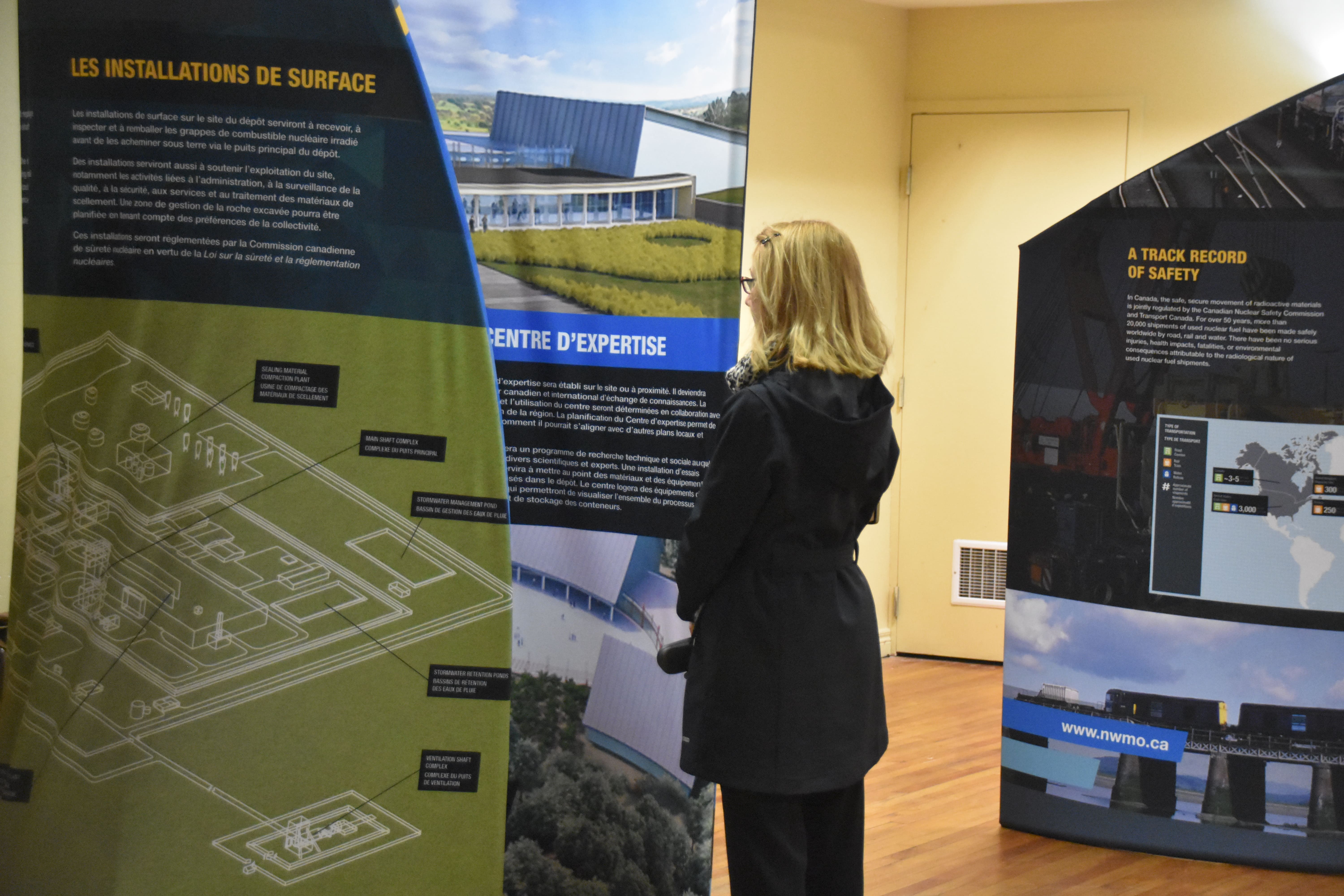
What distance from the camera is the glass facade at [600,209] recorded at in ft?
7.03

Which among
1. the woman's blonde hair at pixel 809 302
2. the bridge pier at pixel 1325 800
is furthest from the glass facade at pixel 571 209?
the bridge pier at pixel 1325 800

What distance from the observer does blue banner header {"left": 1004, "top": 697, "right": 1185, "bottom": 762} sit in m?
3.04

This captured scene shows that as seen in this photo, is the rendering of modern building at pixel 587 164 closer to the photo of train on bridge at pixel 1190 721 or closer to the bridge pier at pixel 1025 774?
the photo of train on bridge at pixel 1190 721

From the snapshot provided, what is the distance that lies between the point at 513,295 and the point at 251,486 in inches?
25.6

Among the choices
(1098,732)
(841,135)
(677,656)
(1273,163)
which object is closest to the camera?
(677,656)

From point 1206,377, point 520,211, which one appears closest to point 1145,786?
point 1206,377

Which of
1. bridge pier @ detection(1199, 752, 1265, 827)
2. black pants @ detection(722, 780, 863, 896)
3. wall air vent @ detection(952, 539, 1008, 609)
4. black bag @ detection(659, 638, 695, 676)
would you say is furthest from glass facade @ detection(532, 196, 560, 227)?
wall air vent @ detection(952, 539, 1008, 609)

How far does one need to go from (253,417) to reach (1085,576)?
2.31 metres

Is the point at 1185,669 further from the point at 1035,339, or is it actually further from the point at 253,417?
Answer: the point at 253,417

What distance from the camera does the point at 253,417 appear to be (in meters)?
2.13

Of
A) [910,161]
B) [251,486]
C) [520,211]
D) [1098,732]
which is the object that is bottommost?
[1098,732]

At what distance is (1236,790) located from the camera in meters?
3.00

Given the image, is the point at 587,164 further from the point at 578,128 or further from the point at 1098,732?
the point at 1098,732

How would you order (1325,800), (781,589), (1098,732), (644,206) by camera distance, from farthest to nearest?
(1098,732), (1325,800), (644,206), (781,589)
